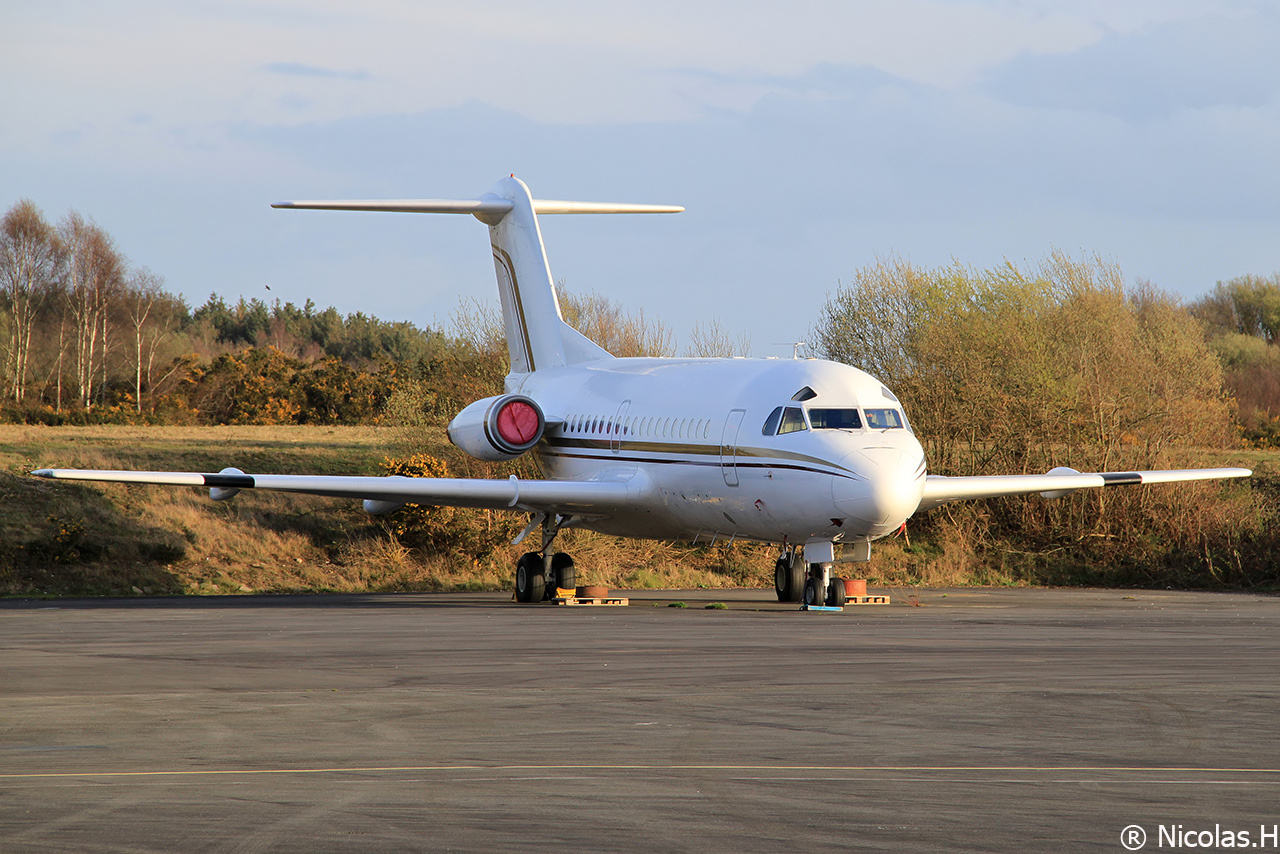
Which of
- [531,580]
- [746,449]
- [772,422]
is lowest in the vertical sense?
[531,580]

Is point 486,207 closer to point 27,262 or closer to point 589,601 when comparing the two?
point 589,601

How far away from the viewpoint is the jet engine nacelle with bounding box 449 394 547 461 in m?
27.0

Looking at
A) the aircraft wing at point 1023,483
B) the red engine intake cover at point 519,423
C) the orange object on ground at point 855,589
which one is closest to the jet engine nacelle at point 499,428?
the red engine intake cover at point 519,423

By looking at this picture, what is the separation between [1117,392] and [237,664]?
2513cm

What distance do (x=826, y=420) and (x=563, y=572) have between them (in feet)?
22.0

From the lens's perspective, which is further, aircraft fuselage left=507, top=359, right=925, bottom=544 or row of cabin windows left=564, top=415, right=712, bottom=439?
row of cabin windows left=564, top=415, right=712, bottom=439

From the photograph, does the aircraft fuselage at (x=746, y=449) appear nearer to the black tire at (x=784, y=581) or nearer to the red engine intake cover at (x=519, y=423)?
the red engine intake cover at (x=519, y=423)

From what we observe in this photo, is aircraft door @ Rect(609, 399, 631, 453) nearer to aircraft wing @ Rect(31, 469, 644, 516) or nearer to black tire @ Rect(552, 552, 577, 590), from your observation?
aircraft wing @ Rect(31, 469, 644, 516)

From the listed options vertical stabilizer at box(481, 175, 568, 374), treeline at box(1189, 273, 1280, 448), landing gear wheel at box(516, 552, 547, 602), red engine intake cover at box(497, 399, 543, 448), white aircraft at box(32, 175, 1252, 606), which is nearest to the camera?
white aircraft at box(32, 175, 1252, 606)

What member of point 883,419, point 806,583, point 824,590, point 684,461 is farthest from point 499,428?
A: point 883,419

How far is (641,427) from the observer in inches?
995

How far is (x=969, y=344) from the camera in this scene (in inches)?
1446

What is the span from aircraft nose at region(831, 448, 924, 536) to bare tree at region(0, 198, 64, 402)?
52603 mm

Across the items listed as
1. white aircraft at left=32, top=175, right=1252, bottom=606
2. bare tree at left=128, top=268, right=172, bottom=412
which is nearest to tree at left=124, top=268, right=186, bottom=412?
bare tree at left=128, top=268, right=172, bottom=412
